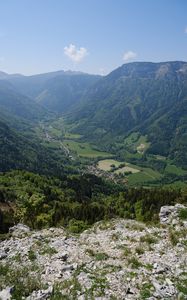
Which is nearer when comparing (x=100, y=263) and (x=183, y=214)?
(x=100, y=263)

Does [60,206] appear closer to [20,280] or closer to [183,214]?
[183,214]

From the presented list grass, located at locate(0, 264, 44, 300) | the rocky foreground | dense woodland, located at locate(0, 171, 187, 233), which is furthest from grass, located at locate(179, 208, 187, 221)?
grass, located at locate(0, 264, 44, 300)

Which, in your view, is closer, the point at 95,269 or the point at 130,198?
the point at 95,269

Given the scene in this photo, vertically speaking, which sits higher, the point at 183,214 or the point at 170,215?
the point at 183,214

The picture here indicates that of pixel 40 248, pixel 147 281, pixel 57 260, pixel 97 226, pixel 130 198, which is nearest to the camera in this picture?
pixel 147 281

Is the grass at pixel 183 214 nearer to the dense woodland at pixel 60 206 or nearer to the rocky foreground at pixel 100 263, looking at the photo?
the rocky foreground at pixel 100 263

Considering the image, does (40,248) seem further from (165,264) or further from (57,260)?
(165,264)

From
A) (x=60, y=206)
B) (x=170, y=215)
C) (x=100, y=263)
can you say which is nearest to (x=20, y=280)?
(x=100, y=263)

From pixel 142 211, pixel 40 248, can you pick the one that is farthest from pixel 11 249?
pixel 142 211
